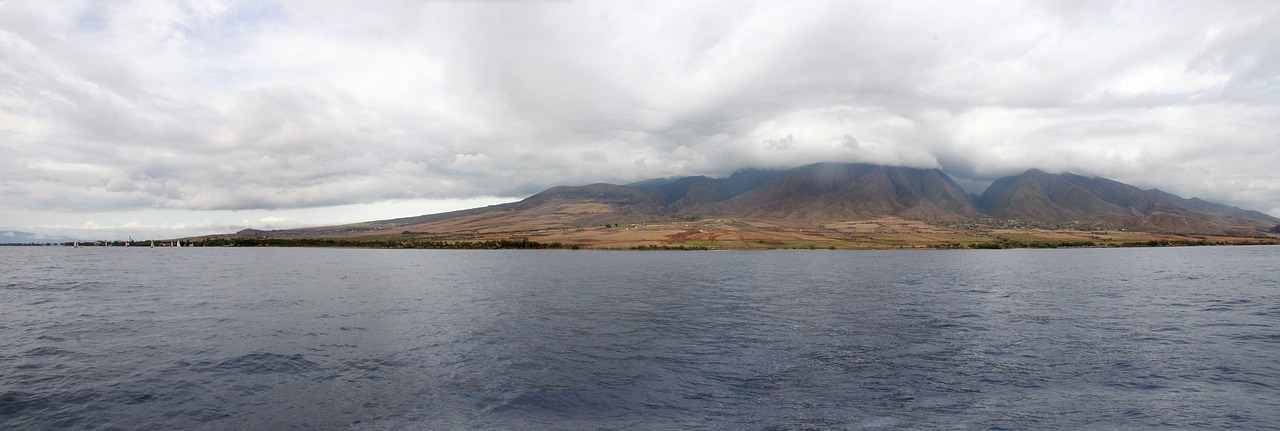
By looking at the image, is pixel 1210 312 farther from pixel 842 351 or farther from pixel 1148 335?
pixel 842 351

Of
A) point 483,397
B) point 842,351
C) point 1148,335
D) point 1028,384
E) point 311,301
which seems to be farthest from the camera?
point 311,301

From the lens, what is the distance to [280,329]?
43469mm

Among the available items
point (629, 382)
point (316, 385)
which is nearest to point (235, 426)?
point (316, 385)

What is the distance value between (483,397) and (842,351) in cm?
2204

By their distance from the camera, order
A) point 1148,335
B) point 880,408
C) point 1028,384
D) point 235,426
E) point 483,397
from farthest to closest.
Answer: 1. point 1148,335
2. point 1028,384
3. point 483,397
4. point 880,408
5. point 235,426

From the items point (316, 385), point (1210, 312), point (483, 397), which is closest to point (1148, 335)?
point (1210, 312)

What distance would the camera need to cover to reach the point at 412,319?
49.0 m

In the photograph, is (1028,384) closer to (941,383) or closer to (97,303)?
(941,383)

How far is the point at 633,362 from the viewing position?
33.7m

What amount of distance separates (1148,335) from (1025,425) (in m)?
28.7

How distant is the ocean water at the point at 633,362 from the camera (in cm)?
2388

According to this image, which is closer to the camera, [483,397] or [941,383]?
[483,397]

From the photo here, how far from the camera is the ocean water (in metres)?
23.9

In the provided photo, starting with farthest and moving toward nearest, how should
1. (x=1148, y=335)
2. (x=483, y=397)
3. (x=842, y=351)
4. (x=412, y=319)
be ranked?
(x=412, y=319) → (x=1148, y=335) → (x=842, y=351) → (x=483, y=397)
